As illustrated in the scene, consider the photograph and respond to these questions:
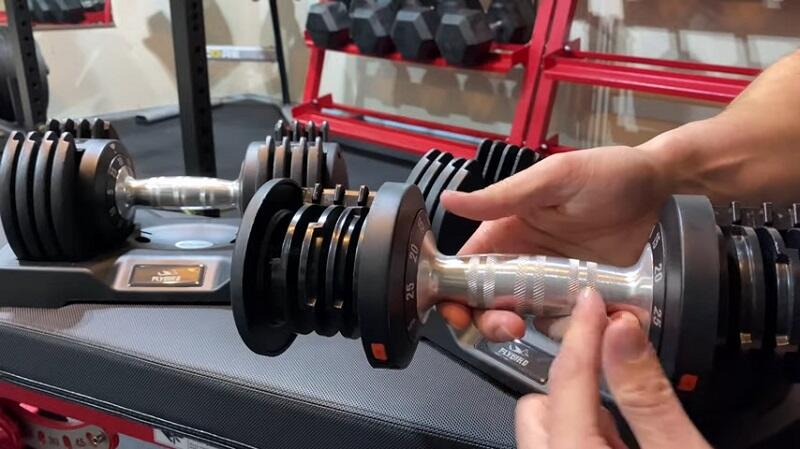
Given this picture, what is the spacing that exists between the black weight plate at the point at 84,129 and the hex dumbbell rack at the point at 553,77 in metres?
1.05

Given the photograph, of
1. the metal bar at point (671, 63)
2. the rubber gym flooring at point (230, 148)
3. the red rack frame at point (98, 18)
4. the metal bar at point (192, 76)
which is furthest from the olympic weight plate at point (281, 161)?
the red rack frame at point (98, 18)

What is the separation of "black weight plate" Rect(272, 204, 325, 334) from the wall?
156 cm

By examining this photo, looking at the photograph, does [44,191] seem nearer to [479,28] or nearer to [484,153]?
[484,153]

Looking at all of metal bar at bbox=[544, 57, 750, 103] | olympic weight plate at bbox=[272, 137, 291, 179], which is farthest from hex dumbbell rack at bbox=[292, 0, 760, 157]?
olympic weight plate at bbox=[272, 137, 291, 179]

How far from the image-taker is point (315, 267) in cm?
55

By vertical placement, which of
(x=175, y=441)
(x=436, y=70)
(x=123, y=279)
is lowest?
(x=175, y=441)

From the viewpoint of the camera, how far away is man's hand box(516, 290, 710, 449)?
0.41 meters

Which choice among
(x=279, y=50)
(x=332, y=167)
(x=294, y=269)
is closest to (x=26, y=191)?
(x=332, y=167)

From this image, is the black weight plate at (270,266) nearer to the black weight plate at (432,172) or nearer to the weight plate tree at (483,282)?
the weight plate tree at (483,282)

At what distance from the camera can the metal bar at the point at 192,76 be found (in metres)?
1.33

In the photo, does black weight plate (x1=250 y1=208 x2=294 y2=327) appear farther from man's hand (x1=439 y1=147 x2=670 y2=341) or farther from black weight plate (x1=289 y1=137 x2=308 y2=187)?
black weight plate (x1=289 y1=137 x2=308 y2=187)

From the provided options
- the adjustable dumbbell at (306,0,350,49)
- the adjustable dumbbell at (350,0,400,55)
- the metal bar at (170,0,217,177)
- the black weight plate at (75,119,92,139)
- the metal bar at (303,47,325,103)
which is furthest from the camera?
Result: the metal bar at (303,47,325,103)

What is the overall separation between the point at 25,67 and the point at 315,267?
1679 millimetres

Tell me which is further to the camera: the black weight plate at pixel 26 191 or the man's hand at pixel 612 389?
the black weight plate at pixel 26 191
